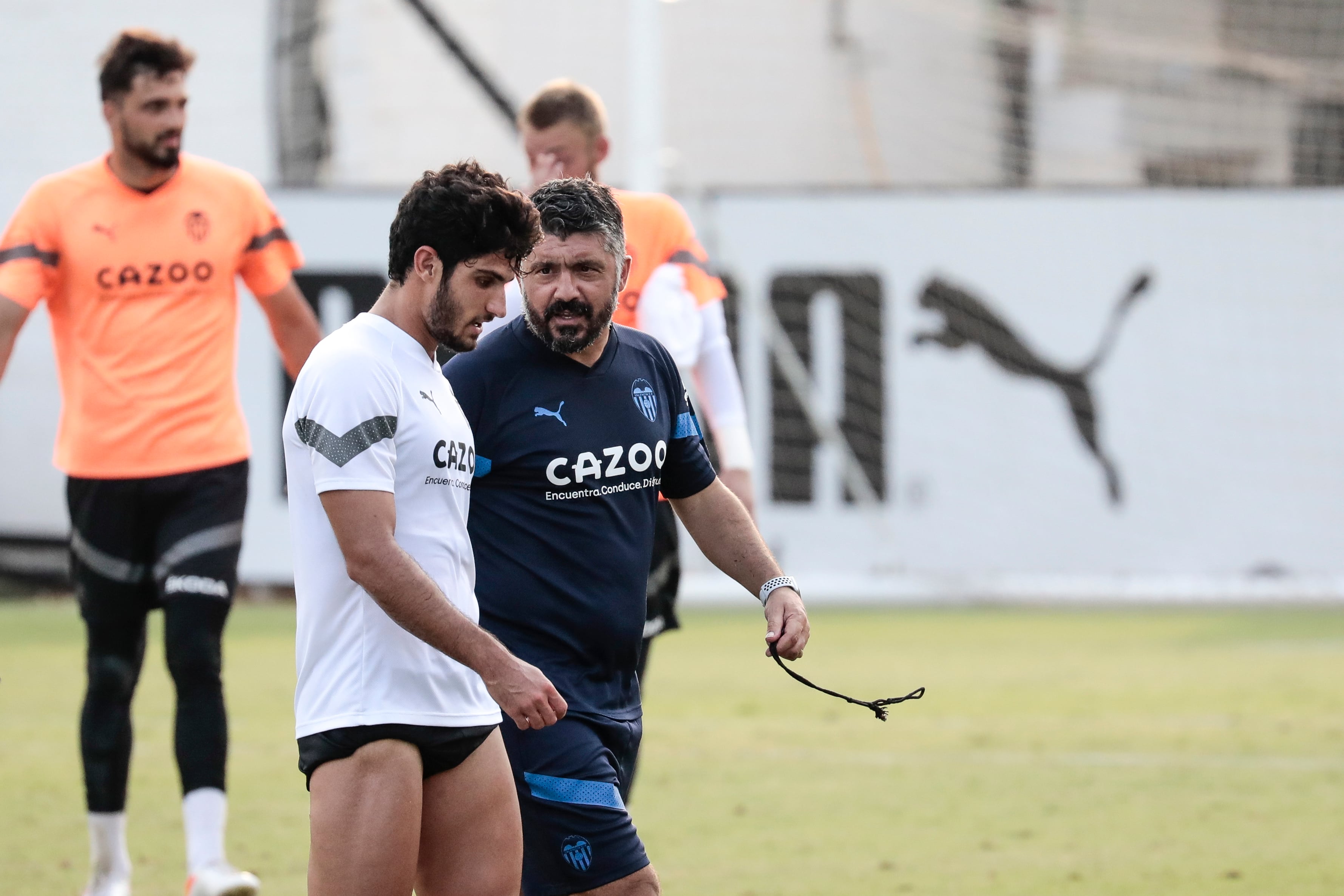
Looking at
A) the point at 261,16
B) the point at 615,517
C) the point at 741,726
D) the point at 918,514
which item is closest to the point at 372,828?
the point at 615,517

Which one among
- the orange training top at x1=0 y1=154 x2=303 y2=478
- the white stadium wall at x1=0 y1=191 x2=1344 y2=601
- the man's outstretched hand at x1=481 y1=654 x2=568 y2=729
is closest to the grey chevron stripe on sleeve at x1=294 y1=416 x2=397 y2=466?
the man's outstretched hand at x1=481 y1=654 x2=568 y2=729

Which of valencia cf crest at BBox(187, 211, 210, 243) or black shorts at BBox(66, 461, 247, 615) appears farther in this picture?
valencia cf crest at BBox(187, 211, 210, 243)

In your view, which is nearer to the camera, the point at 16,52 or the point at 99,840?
the point at 99,840

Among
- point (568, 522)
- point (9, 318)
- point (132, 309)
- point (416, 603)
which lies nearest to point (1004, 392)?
point (132, 309)

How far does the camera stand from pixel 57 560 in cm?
1428

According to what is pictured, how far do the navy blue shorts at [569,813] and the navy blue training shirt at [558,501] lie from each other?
0.08m

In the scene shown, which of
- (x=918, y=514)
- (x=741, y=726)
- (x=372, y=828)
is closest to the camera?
(x=372, y=828)

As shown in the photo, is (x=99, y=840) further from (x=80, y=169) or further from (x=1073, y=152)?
(x=1073, y=152)

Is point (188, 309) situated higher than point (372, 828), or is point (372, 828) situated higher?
point (188, 309)

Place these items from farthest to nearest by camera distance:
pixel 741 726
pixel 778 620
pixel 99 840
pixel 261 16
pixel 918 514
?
pixel 261 16
pixel 918 514
pixel 741 726
pixel 99 840
pixel 778 620

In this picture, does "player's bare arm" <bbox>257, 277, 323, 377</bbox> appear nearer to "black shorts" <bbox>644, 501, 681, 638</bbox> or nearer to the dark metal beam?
"black shorts" <bbox>644, 501, 681, 638</bbox>

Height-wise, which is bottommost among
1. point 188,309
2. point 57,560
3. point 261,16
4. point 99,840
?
point 57,560

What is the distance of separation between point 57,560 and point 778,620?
11925 mm

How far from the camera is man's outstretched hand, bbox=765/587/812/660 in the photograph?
11.5 ft
